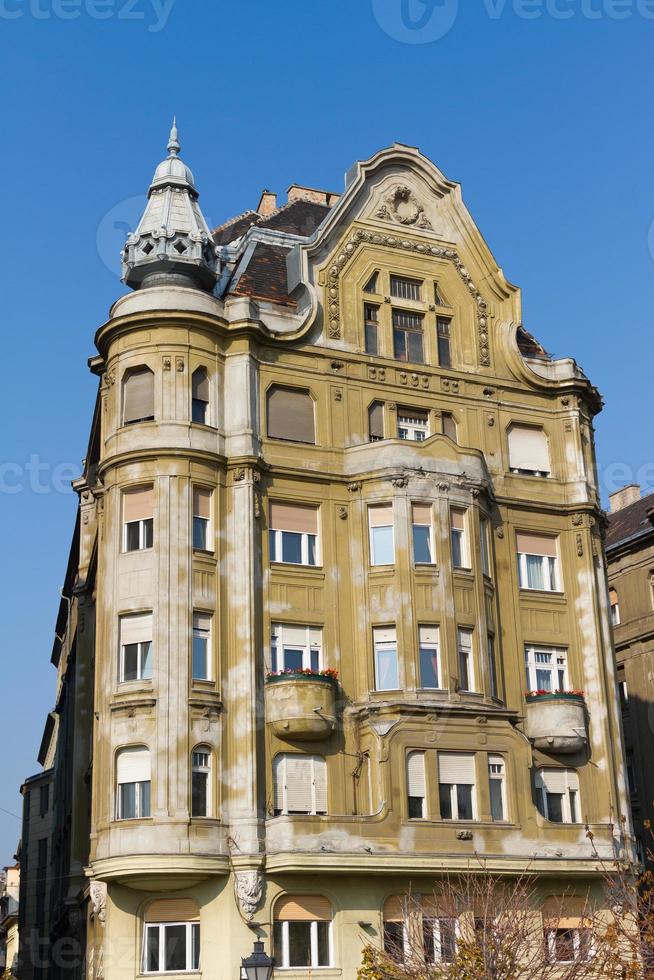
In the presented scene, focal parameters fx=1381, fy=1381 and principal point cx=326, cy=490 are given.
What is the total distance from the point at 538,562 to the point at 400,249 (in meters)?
11.6

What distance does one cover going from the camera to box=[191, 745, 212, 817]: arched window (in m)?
38.1

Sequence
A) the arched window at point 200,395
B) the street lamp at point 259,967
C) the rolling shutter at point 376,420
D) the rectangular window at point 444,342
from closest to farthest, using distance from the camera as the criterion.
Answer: the street lamp at point 259,967, the arched window at point 200,395, the rolling shutter at point 376,420, the rectangular window at point 444,342

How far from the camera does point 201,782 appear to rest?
3850cm

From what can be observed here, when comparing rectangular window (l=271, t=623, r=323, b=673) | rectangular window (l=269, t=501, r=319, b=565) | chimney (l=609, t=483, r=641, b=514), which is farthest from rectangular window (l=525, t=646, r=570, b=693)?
chimney (l=609, t=483, r=641, b=514)

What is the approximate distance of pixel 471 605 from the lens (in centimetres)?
4244

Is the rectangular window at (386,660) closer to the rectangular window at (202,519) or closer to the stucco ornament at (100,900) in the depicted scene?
the rectangular window at (202,519)

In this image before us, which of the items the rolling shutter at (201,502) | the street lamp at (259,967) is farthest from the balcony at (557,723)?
the street lamp at (259,967)

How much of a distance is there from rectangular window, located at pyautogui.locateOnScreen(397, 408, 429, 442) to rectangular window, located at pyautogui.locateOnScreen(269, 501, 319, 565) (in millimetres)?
4708

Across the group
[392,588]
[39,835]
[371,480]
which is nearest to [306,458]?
[371,480]

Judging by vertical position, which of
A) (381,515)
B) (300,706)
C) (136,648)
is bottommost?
(300,706)

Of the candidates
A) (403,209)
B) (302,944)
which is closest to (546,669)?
(302,944)

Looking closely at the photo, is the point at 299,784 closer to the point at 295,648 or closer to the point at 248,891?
the point at 248,891

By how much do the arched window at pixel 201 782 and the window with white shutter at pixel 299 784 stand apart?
201 cm

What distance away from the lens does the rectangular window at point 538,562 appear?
45.8 meters
